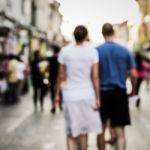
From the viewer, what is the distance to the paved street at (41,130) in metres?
9.99

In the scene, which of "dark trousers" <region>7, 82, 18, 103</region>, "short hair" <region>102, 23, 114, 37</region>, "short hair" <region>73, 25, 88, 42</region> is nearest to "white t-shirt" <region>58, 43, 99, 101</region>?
"short hair" <region>73, 25, 88, 42</region>

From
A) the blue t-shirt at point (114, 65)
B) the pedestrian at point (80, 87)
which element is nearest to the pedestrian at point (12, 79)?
the blue t-shirt at point (114, 65)

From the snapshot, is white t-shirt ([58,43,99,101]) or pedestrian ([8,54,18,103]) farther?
pedestrian ([8,54,18,103])

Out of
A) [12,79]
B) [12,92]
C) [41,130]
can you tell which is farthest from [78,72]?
[12,92]

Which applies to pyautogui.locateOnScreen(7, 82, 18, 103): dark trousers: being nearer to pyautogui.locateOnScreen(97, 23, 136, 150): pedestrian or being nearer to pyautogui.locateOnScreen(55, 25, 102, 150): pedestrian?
pyautogui.locateOnScreen(97, 23, 136, 150): pedestrian

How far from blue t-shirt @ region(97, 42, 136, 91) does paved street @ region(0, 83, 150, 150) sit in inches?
30.0

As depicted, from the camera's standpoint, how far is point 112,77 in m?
7.54

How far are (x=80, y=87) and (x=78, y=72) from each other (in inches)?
7.3

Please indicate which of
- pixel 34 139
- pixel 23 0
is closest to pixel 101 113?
pixel 34 139

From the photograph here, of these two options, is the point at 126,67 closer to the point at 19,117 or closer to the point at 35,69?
the point at 19,117

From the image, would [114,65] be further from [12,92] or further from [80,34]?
[12,92]

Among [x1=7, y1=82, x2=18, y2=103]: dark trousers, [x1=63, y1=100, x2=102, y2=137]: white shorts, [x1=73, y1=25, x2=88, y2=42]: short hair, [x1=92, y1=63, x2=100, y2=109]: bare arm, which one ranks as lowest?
[x1=7, y1=82, x2=18, y2=103]: dark trousers

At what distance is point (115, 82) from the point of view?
754 cm

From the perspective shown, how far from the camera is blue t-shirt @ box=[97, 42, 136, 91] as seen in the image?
7.55 metres
